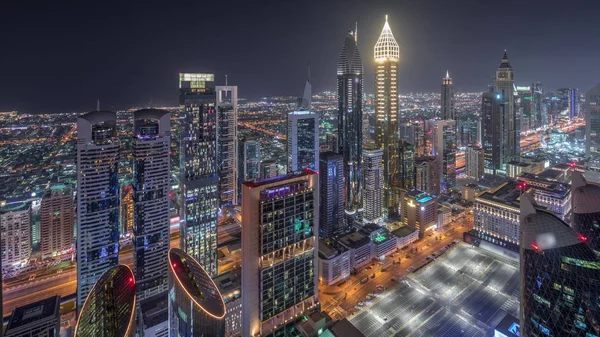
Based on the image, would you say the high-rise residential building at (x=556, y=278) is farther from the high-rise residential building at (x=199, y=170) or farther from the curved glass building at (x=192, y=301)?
the high-rise residential building at (x=199, y=170)

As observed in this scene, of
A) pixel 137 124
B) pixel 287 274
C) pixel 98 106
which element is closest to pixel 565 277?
pixel 287 274

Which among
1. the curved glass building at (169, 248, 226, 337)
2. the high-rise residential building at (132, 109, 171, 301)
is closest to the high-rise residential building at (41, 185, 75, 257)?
the high-rise residential building at (132, 109, 171, 301)

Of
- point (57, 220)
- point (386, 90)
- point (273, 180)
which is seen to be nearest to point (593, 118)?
point (386, 90)

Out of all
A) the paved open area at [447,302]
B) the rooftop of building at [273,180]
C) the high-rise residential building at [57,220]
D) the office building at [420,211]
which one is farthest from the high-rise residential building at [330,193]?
the high-rise residential building at [57,220]

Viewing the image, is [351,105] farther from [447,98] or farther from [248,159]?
[447,98]

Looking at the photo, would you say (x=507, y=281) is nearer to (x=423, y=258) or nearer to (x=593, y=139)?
(x=423, y=258)

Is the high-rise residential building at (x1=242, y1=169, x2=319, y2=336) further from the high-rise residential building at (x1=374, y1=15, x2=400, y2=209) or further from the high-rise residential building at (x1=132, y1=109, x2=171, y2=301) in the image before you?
the high-rise residential building at (x1=374, y1=15, x2=400, y2=209)
